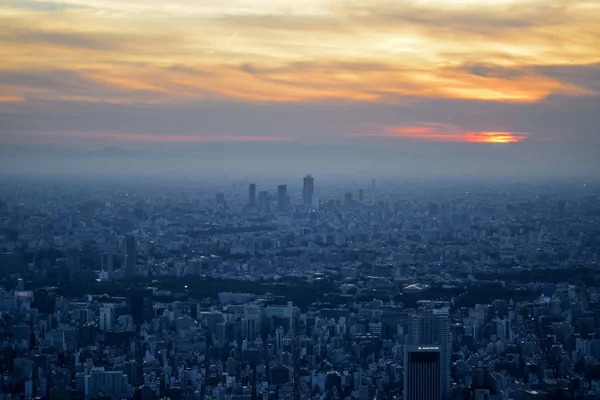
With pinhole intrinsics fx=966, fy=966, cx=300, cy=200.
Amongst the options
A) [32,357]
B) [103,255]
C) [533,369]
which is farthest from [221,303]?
[533,369]

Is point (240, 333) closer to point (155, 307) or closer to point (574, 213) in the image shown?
point (155, 307)

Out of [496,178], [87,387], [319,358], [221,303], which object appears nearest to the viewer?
[87,387]

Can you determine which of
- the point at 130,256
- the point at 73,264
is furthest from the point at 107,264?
the point at 130,256

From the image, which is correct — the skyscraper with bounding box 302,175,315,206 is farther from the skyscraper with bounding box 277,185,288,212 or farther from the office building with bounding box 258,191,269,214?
the office building with bounding box 258,191,269,214

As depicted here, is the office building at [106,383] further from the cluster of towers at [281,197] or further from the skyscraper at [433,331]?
the cluster of towers at [281,197]

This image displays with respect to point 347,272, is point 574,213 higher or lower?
higher

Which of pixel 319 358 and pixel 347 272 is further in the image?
pixel 347 272
